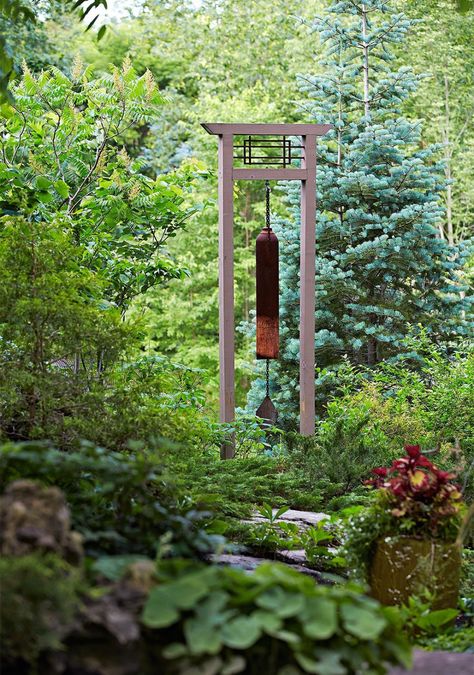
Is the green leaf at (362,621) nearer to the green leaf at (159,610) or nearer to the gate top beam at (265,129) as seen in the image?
the green leaf at (159,610)

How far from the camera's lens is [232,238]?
6289 millimetres

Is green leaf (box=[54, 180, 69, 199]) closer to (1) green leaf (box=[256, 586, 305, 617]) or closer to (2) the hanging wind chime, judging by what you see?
(2) the hanging wind chime

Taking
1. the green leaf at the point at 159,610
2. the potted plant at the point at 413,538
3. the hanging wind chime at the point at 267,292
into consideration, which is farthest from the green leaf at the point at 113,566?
the hanging wind chime at the point at 267,292

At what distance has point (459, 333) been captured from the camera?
392 inches

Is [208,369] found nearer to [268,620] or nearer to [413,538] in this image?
[413,538]

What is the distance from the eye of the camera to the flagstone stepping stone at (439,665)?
1814 millimetres

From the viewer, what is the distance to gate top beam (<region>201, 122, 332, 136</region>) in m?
6.15

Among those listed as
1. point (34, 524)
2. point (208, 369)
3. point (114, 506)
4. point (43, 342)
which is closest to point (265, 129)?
point (208, 369)

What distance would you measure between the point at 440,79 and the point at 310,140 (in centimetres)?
872

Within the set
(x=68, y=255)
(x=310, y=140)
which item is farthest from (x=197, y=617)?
(x=310, y=140)

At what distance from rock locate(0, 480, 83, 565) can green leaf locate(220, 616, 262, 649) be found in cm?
31

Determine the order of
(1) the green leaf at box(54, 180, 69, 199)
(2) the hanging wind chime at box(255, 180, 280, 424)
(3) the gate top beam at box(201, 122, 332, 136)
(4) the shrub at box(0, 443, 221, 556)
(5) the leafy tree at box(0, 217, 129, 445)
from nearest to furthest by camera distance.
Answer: (4) the shrub at box(0, 443, 221, 556) < (5) the leafy tree at box(0, 217, 129, 445) < (1) the green leaf at box(54, 180, 69, 199) < (3) the gate top beam at box(201, 122, 332, 136) < (2) the hanging wind chime at box(255, 180, 280, 424)

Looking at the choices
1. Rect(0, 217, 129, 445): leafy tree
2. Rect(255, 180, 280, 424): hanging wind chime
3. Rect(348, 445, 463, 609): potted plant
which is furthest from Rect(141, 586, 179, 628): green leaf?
Rect(255, 180, 280, 424): hanging wind chime

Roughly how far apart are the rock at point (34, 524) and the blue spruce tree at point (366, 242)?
299 inches
